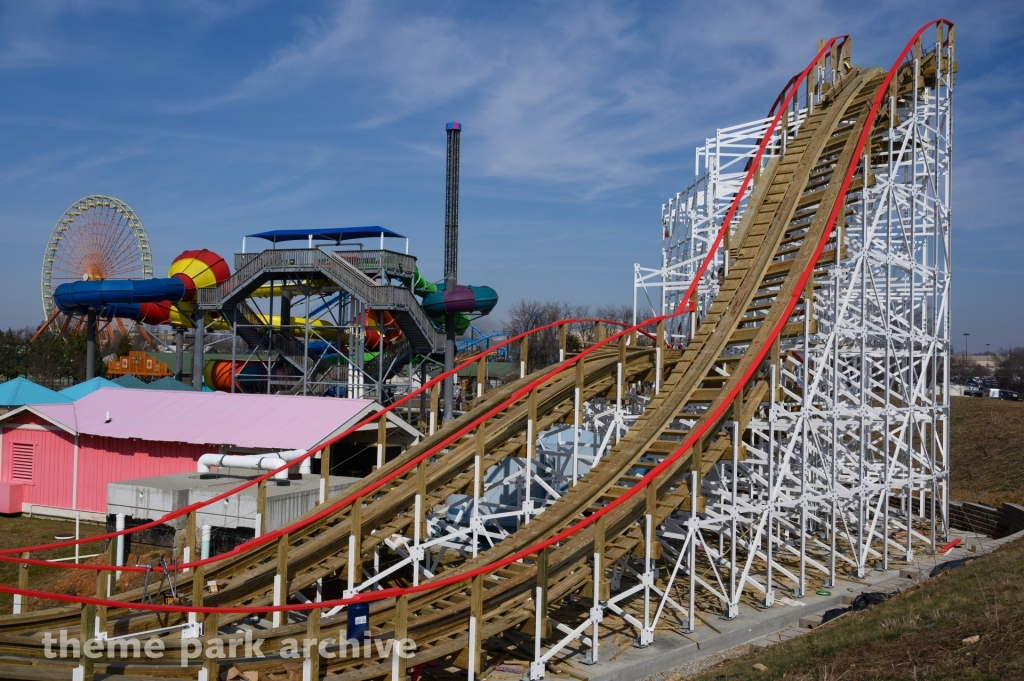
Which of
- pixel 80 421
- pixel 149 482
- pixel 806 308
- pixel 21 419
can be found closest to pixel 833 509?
pixel 806 308

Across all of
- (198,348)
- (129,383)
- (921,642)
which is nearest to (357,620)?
(921,642)

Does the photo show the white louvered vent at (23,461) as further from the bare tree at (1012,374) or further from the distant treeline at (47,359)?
the bare tree at (1012,374)

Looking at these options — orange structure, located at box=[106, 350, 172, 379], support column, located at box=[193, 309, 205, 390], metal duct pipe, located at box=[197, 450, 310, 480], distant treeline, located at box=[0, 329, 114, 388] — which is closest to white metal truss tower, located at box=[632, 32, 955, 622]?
metal duct pipe, located at box=[197, 450, 310, 480]

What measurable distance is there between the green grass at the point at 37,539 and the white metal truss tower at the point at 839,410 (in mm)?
11365

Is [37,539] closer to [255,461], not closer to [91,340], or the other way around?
[255,461]

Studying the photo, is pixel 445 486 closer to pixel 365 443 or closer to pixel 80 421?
pixel 365 443

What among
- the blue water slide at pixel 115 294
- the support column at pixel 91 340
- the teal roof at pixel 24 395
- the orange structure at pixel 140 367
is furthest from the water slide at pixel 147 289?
the orange structure at pixel 140 367

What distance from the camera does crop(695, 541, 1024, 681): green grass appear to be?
28.4ft

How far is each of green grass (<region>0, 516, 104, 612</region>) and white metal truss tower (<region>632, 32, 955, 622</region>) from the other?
37.3 ft

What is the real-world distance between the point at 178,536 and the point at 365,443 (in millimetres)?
8414

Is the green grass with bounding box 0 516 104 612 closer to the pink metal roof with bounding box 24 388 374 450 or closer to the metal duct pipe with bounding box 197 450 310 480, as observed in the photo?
the pink metal roof with bounding box 24 388 374 450

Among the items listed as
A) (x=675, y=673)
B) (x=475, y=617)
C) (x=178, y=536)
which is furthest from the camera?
(x=178, y=536)

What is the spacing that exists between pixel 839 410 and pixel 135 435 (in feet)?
57.2

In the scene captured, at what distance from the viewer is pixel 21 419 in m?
25.1
